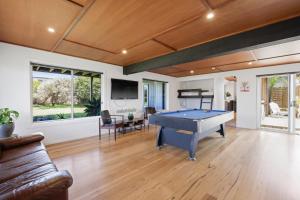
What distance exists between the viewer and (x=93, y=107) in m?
4.77

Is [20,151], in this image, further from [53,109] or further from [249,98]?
[249,98]

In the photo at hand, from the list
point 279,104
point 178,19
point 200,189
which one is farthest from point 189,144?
point 279,104

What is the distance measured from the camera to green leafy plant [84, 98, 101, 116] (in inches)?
184

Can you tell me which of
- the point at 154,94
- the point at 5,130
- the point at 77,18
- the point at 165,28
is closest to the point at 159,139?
the point at 165,28

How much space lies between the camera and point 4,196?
87 cm

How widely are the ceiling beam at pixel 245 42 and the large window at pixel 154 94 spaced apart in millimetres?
2717

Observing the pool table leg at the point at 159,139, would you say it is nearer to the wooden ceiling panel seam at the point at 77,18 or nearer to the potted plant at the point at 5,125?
the wooden ceiling panel seam at the point at 77,18

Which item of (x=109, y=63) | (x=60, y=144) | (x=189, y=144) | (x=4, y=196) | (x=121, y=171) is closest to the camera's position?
(x=4, y=196)

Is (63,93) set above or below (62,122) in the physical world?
above

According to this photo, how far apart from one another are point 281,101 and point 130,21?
7195 mm

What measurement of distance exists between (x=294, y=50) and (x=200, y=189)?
3.93m

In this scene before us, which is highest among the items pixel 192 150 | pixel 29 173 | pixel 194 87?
pixel 194 87

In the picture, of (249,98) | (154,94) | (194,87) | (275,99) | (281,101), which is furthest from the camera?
(194,87)

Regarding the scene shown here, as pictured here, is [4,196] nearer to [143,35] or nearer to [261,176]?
[143,35]
